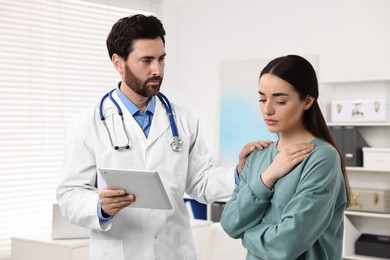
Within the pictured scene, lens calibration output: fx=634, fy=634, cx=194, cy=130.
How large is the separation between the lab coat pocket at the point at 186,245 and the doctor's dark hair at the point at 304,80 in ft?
2.31

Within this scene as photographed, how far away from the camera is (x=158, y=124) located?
2322 millimetres

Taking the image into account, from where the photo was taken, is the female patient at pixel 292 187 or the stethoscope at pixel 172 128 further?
the stethoscope at pixel 172 128

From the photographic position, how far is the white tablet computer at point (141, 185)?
1.92 meters

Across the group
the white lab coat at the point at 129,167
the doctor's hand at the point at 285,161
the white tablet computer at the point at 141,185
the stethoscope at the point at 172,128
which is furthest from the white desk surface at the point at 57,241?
the doctor's hand at the point at 285,161

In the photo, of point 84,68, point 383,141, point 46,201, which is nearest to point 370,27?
point 383,141

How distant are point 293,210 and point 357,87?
3735 mm

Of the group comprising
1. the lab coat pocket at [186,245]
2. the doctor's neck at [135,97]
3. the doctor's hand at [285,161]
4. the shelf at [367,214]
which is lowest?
the shelf at [367,214]

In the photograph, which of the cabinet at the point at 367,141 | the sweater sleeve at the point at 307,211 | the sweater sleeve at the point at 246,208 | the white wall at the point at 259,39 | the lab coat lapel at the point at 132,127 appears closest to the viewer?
the sweater sleeve at the point at 307,211

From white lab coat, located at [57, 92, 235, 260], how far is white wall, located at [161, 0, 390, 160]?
10.3ft

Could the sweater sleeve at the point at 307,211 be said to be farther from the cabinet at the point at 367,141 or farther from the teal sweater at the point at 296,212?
the cabinet at the point at 367,141

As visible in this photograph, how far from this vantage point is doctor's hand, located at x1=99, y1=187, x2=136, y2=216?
2012mm

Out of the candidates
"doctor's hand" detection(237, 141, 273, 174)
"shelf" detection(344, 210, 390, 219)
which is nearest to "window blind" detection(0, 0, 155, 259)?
"shelf" detection(344, 210, 390, 219)

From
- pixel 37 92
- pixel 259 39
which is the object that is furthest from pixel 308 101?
pixel 259 39

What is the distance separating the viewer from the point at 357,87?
5145 millimetres
